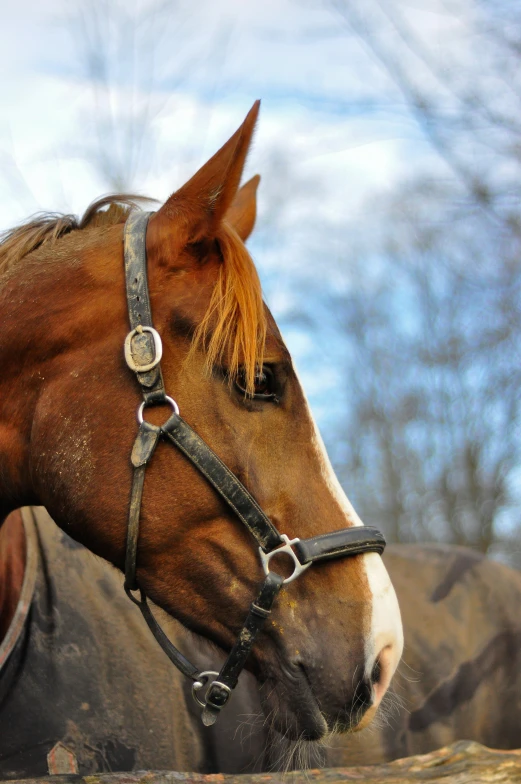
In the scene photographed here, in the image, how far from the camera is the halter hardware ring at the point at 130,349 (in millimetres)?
2018

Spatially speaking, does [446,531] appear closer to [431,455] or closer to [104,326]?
[431,455]

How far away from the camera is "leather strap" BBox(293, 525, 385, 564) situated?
1.95 meters

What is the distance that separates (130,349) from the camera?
80.5 inches

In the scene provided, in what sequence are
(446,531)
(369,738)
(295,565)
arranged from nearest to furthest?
(295,565), (369,738), (446,531)

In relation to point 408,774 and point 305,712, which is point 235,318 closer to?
point 305,712

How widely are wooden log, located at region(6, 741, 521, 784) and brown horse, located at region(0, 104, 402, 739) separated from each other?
0.27 m

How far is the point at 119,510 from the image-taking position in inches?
79.4

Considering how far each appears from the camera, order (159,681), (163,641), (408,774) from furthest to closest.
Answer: (159,681) < (163,641) < (408,774)

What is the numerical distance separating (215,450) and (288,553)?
0.34 meters

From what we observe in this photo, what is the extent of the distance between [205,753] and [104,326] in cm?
190

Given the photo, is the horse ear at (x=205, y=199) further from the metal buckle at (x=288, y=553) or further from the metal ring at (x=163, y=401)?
the metal buckle at (x=288, y=553)

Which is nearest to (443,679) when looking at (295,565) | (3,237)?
(295,565)

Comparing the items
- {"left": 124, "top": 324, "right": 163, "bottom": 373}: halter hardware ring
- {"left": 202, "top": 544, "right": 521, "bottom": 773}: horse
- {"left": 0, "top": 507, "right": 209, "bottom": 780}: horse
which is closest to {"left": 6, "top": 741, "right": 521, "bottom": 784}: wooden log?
{"left": 124, "top": 324, "right": 163, "bottom": 373}: halter hardware ring

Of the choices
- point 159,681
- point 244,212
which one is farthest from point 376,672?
point 244,212
